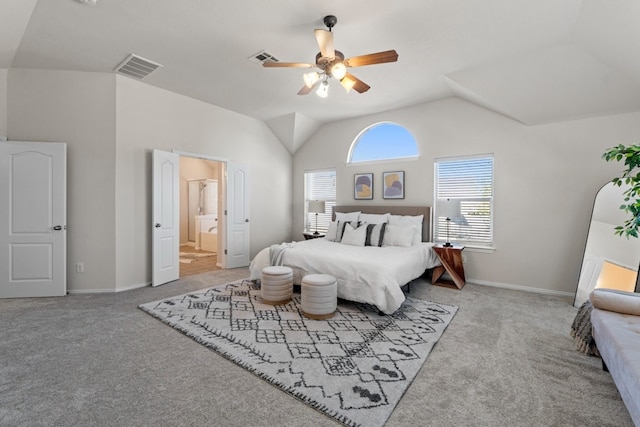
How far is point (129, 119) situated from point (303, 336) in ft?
12.8

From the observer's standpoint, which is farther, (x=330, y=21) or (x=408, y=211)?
(x=408, y=211)

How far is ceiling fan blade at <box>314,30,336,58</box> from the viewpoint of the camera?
256 centimetres

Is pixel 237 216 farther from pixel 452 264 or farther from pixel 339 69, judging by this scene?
pixel 452 264

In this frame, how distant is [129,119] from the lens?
427cm

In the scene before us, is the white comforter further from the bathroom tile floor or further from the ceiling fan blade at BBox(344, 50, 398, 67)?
the ceiling fan blade at BBox(344, 50, 398, 67)

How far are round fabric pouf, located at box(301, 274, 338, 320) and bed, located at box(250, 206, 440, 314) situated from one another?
0.95ft

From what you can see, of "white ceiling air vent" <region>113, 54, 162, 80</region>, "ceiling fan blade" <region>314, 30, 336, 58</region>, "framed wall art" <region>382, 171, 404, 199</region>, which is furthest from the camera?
"framed wall art" <region>382, 171, 404, 199</region>

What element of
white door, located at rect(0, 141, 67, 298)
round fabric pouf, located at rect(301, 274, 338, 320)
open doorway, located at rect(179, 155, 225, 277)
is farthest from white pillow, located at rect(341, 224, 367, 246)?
open doorway, located at rect(179, 155, 225, 277)

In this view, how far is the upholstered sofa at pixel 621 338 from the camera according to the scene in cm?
151

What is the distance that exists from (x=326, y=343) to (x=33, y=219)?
4166 mm

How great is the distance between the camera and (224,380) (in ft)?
6.93

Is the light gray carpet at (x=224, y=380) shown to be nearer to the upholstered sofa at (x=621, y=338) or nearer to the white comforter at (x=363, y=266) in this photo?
the upholstered sofa at (x=621, y=338)

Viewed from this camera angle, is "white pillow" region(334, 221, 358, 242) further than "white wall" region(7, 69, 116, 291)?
Yes

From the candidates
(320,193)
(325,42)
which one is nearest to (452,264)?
(320,193)
